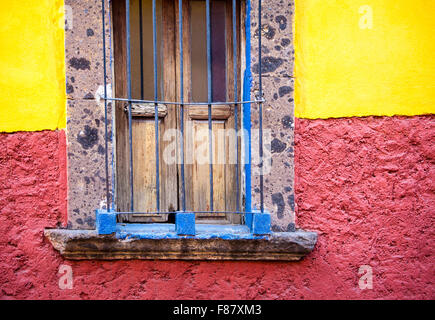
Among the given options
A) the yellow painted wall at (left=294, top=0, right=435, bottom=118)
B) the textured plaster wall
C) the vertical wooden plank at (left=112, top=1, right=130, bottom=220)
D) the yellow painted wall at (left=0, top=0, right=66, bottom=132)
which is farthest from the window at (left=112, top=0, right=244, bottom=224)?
the yellow painted wall at (left=294, top=0, right=435, bottom=118)

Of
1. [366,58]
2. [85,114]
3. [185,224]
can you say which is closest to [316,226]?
[185,224]

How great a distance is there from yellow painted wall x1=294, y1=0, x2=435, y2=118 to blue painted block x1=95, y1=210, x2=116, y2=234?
129 centimetres

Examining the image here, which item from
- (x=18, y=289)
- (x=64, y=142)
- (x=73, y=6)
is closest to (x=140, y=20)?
(x=73, y=6)

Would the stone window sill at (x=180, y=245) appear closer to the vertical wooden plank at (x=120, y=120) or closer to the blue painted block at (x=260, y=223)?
the blue painted block at (x=260, y=223)

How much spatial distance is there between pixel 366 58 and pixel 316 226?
1.07 m

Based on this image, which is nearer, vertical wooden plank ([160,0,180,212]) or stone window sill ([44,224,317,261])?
stone window sill ([44,224,317,261])

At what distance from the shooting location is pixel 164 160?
2184 millimetres

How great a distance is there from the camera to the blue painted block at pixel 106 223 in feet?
6.26

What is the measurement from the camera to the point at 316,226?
2010mm

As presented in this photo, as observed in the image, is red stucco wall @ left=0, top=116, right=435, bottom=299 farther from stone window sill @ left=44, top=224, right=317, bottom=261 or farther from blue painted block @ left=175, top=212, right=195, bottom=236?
blue painted block @ left=175, top=212, right=195, bottom=236

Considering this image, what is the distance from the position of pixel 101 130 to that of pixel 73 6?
2.50 ft

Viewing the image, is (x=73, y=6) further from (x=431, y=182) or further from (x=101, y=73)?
(x=431, y=182)

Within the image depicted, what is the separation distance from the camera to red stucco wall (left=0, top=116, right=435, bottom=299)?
77.8 inches

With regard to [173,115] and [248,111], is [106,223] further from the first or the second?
[248,111]
